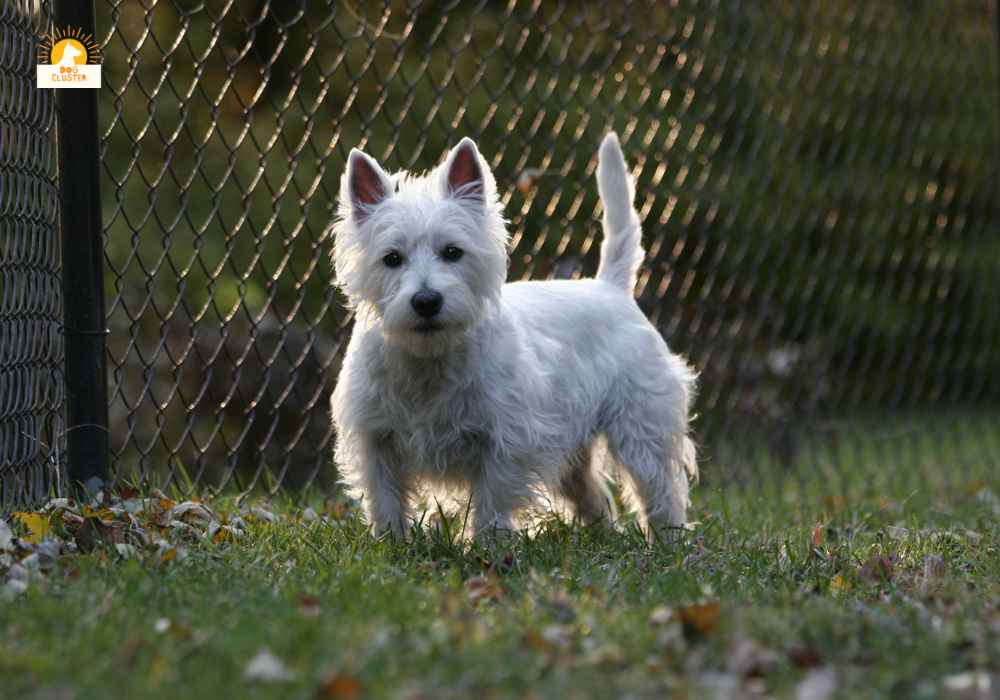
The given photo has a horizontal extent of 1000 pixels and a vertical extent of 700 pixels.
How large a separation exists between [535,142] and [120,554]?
352 cm

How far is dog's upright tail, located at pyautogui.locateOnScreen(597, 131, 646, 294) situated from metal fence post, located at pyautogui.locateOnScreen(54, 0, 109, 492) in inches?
69.1

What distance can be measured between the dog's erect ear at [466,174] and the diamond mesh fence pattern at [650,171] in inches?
38.6

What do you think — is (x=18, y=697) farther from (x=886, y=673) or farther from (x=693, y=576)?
(x=693, y=576)

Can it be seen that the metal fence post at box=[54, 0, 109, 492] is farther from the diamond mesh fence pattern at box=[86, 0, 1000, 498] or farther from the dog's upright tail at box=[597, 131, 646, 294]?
the dog's upright tail at box=[597, 131, 646, 294]

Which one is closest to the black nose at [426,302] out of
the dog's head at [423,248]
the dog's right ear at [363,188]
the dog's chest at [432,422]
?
the dog's head at [423,248]

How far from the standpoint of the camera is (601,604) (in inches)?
106

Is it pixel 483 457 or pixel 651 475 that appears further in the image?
pixel 651 475

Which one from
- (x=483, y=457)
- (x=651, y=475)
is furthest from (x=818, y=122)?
(x=483, y=457)

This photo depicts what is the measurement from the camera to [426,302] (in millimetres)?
3434

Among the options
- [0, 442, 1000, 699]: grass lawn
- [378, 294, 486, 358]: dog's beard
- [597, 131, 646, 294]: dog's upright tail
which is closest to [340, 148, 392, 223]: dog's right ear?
[378, 294, 486, 358]: dog's beard

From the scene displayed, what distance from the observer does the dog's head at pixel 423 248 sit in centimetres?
348

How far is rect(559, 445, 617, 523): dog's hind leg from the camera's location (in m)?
4.45

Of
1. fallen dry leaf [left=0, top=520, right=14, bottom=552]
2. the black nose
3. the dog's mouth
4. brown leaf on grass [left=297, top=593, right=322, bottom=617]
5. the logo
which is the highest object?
the logo

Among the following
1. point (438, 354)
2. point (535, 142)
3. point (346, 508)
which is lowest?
point (346, 508)
